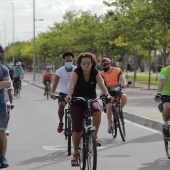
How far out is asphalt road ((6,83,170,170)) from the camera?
8.86 metres

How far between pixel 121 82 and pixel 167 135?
11.4 feet

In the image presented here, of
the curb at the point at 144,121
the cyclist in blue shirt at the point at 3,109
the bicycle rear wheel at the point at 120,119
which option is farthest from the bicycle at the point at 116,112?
the cyclist in blue shirt at the point at 3,109

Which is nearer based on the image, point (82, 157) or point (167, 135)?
point (82, 157)

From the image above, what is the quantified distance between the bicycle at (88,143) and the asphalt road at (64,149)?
988 millimetres

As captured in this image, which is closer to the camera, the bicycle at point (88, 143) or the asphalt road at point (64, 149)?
the bicycle at point (88, 143)

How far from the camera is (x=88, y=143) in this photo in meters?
7.42

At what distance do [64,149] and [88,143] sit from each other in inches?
128

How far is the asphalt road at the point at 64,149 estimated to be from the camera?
29.1 ft

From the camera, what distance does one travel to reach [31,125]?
15.1 m

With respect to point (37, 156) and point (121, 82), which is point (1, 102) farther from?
point (121, 82)

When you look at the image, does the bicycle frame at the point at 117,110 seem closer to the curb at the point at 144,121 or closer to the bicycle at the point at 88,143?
the curb at the point at 144,121

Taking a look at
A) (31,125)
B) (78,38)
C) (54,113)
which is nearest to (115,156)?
(31,125)

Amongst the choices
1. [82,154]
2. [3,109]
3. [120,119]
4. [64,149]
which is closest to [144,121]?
[120,119]

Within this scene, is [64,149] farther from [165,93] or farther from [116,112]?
[165,93]
